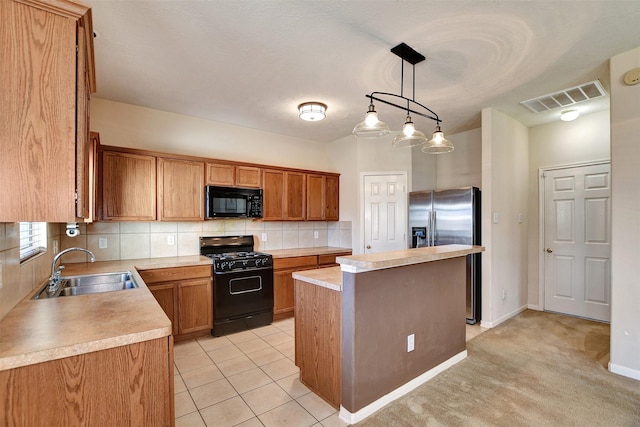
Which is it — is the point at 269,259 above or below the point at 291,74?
below

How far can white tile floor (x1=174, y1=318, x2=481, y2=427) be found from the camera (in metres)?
2.04

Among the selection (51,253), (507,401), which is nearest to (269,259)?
(51,253)

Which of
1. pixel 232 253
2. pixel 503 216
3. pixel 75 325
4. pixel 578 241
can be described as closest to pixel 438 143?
pixel 503 216

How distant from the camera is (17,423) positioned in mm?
1058

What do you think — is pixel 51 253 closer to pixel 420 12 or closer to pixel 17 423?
pixel 17 423

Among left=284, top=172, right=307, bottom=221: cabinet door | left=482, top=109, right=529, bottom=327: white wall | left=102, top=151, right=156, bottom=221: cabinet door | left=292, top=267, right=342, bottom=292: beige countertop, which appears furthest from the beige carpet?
left=102, top=151, right=156, bottom=221: cabinet door

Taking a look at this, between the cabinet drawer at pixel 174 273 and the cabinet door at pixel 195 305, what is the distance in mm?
65

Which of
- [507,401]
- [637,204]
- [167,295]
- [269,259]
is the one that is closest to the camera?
[507,401]

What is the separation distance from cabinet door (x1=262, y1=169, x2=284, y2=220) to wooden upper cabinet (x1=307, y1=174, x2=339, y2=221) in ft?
1.57

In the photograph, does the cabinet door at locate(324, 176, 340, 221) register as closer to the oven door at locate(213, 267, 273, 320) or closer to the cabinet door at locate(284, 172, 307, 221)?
the cabinet door at locate(284, 172, 307, 221)

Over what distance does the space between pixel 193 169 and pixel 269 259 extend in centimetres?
141

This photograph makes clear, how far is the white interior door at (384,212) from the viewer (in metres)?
4.55

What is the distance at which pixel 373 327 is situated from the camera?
6.83 feet

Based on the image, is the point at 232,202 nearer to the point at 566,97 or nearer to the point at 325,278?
the point at 325,278
